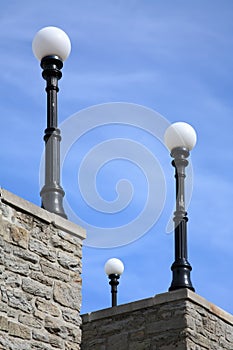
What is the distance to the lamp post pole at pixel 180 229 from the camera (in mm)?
9641

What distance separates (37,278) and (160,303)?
2373mm

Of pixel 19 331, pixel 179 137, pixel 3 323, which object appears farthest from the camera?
pixel 179 137

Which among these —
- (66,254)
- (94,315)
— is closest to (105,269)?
(94,315)

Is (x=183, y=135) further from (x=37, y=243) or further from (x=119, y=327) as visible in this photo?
(x=37, y=243)

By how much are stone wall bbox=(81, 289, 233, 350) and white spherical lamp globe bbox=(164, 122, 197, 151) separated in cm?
174

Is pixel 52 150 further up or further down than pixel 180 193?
further down

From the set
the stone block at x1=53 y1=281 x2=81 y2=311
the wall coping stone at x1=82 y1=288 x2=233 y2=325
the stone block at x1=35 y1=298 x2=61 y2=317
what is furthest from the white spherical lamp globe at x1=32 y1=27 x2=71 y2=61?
the wall coping stone at x1=82 y1=288 x2=233 y2=325

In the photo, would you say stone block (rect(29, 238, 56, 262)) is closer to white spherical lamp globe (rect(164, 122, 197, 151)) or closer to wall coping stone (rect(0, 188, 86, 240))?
wall coping stone (rect(0, 188, 86, 240))

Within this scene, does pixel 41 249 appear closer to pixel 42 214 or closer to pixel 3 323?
pixel 42 214

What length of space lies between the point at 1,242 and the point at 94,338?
2.91 meters

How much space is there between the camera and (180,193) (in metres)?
9.94

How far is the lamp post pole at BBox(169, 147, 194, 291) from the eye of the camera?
964 centimetres

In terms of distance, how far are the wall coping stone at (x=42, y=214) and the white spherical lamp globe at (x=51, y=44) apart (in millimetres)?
1596

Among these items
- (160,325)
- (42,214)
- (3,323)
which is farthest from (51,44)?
(160,325)
